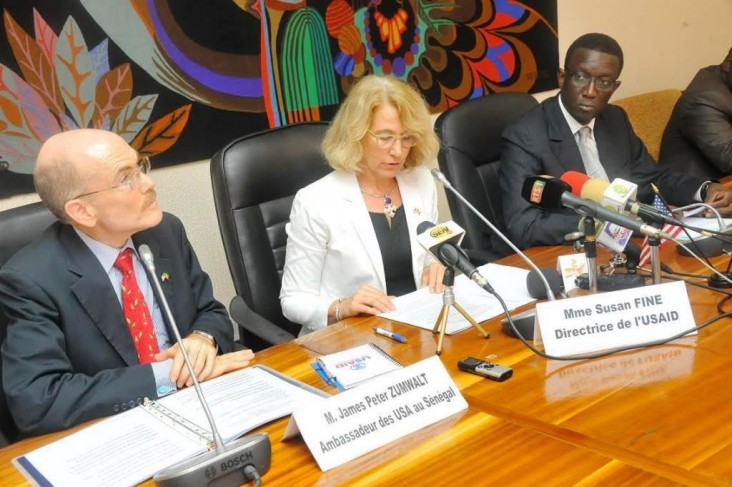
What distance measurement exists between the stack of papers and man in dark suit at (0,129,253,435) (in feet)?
0.67

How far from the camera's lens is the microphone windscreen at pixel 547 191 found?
1.42 metres

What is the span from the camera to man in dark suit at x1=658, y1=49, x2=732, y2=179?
10.2 ft

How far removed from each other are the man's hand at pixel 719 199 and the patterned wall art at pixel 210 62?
1247 mm

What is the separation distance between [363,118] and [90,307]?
89 cm

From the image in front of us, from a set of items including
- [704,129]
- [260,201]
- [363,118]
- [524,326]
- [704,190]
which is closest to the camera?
[524,326]

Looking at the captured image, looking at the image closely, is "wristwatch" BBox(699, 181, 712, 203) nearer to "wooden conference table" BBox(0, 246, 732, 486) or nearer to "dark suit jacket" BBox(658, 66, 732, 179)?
"dark suit jacket" BBox(658, 66, 732, 179)

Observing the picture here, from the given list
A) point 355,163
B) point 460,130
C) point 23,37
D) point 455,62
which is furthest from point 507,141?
point 23,37

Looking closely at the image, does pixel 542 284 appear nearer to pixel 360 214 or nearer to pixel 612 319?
pixel 612 319

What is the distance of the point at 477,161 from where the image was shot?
247cm

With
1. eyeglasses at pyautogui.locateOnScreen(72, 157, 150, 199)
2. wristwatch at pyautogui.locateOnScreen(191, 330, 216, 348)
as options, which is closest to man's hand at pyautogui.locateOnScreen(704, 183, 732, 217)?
wristwatch at pyautogui.locateOnScreen(191, 330, 216, 348)

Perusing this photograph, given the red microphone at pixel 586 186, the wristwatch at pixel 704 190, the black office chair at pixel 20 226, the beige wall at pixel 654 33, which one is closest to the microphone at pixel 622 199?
the red microphone at pixel 586 186

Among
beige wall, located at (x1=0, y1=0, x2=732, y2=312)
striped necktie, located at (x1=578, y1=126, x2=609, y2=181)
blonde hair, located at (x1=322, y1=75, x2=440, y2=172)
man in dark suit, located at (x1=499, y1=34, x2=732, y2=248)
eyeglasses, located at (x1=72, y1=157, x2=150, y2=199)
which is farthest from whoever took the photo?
beige wall, located at (x1=0, y1=0, x2=732, y2=312)

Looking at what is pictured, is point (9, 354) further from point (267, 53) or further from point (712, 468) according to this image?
point (267, 53)

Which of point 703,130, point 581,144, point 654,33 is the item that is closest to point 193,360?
point 581,144
